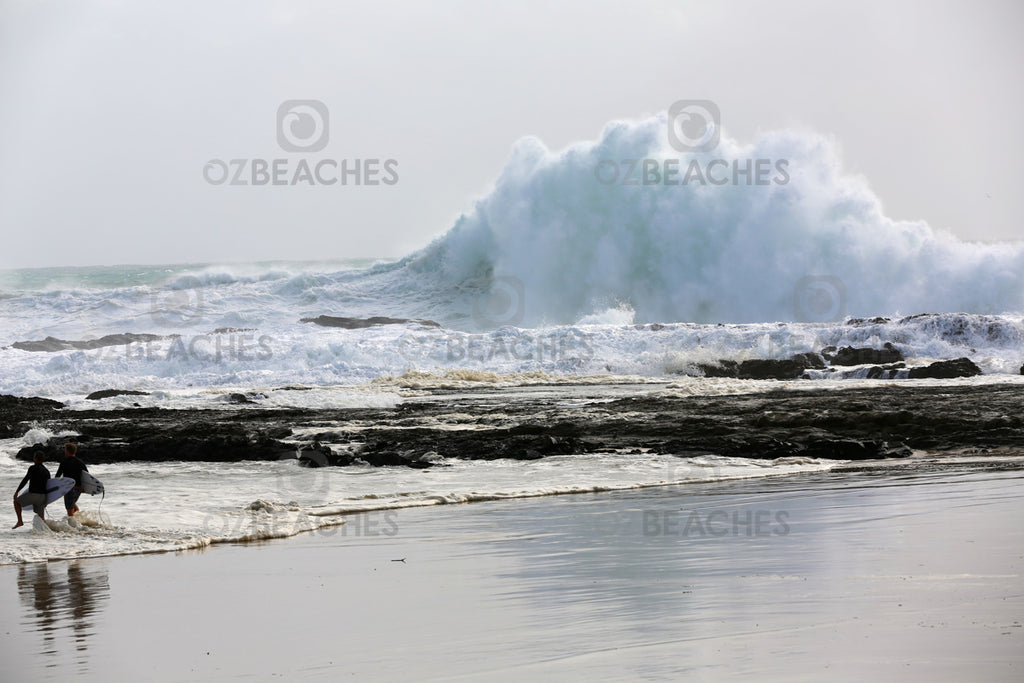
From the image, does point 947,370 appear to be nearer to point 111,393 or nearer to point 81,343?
point 111,393

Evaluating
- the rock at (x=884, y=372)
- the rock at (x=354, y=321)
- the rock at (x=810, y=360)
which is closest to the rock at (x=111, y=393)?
the rock at (x=354, y=321)

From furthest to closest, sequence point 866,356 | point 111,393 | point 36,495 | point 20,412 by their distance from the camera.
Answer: point 866,356, point 111,393, point 20,412, point 36,495

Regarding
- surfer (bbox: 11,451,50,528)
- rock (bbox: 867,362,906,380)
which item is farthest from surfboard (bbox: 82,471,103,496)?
rock (bbox: 867,362,906,380)

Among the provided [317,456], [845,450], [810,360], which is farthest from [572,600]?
[810,360]

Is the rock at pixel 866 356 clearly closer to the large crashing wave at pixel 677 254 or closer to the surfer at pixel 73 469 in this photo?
the large crashing wave at pixel 677 254

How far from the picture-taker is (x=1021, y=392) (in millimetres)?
20891

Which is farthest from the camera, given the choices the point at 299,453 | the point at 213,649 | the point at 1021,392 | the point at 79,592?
the point at 1021,392

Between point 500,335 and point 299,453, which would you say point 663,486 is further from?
point 500,335

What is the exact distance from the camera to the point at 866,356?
1219 inches

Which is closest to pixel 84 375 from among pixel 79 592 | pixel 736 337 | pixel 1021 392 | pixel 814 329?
pixel 736 337

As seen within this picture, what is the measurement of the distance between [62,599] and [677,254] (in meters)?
38.0

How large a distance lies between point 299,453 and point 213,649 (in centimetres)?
956

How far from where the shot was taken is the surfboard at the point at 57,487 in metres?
8.91

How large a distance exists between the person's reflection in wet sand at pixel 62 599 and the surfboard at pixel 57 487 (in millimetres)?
1178
